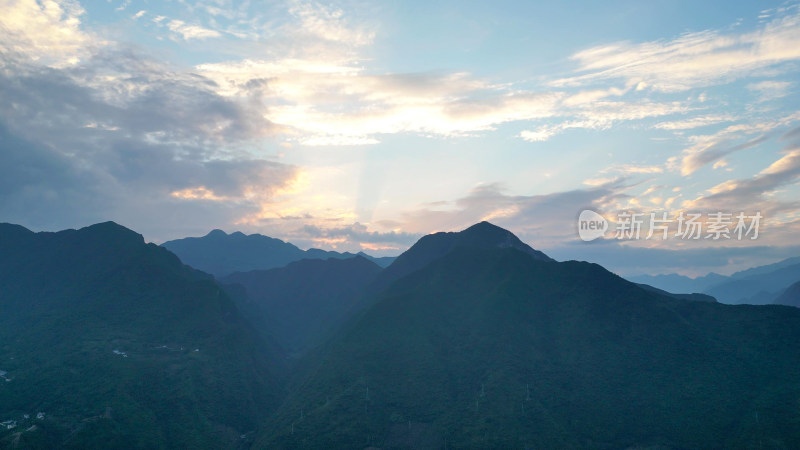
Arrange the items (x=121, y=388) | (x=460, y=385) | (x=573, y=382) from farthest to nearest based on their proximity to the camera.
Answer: (x=460, y=385), (x=573, y=382), (x=121, y=388)

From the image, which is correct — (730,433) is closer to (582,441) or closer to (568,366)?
(582,441)

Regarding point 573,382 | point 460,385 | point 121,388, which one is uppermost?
point 573,382

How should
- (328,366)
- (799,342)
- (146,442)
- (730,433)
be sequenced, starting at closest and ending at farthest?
(730,433) → (146,442) → (799,342) → (328,366)

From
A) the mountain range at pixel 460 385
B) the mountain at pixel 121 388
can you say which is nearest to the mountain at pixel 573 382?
the mountain range at pixel 460 385

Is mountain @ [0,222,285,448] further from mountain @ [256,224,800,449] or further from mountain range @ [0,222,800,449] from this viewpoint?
mountain @ [256,224,800,449]

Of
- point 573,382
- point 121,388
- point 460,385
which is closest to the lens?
point 121,388

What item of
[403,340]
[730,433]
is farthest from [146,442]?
[730,433]

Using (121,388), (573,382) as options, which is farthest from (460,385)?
(121,388)

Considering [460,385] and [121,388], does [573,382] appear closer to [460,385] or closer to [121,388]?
[460,385]

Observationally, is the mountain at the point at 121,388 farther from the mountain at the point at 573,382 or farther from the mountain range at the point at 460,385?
the mountain at the point at 573,382

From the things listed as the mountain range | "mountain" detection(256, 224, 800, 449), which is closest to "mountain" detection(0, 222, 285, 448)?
the mountain range
